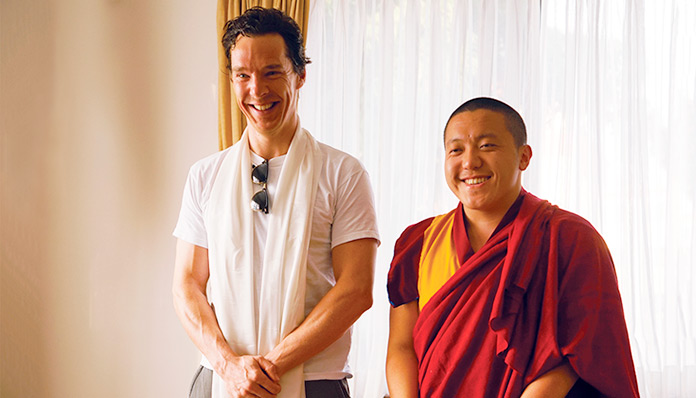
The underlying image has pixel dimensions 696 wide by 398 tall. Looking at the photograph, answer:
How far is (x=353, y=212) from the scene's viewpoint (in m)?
1.61

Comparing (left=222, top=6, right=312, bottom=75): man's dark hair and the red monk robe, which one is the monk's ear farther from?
(left=222, top=6, right=312, bottom=75): man's dark hair

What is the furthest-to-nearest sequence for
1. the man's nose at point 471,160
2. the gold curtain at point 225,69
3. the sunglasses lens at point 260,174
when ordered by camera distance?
the gold curtain at point 225,69 → the sunglasses lens at point 260,174 → the man's nose at point 471,160

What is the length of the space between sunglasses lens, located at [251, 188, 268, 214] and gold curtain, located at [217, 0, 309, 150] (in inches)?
39.9

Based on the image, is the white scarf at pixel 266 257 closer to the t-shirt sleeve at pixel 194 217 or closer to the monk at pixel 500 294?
the t-shirt sleeve at pixel 194 217

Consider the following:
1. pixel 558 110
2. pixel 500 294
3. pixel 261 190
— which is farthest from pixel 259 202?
pixel 558 110

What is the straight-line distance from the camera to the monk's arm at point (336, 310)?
152cm

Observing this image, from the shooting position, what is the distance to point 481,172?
145 cm

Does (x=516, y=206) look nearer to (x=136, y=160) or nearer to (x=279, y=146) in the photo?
(x=279, y=146)

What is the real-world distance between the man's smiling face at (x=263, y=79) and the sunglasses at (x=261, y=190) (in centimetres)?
10

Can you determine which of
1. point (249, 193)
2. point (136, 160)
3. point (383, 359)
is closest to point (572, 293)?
point (249, 193)

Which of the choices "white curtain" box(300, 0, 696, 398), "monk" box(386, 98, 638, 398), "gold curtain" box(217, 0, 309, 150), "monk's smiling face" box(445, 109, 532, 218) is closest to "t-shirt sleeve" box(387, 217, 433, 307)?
"monk" box(386, 98, 638, 398)

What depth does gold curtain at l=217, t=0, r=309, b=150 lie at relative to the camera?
260 centimetres

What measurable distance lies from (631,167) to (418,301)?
161 centimetres

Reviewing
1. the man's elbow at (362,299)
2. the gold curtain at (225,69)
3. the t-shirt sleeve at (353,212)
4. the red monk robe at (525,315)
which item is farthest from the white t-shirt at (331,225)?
the gold curtain at (225,69)
